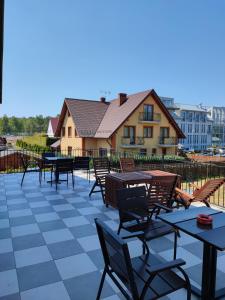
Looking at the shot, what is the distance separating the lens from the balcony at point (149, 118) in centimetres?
2044

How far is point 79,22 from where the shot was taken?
31.3 ft

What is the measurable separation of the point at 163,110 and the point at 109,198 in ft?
59.6

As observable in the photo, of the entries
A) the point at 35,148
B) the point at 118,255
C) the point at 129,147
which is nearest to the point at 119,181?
the point at 118,255

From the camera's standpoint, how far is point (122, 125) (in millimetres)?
19094

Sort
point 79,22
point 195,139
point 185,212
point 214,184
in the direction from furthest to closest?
point 195,139, point 79,22, point 214,184, point 185,212

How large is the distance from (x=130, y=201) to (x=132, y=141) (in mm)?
17696

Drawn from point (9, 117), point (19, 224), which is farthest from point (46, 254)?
point (9, 117)

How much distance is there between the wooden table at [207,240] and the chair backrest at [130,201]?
2.43 feet

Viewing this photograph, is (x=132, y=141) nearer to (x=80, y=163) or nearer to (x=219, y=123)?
(x=80, y=163)

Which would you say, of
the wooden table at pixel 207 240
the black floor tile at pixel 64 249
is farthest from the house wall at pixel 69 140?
the wooden table at pixel 207 240

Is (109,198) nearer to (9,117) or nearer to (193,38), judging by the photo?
(193,38)

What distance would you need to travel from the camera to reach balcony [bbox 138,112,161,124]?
20438mm

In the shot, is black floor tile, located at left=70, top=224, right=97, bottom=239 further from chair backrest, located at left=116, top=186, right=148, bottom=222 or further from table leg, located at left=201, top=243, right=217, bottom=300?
table leg, located at left=201, top=243, right=217, bottom=300

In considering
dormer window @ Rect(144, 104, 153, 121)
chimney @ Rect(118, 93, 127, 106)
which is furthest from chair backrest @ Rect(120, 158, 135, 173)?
chimney @ Rect(118, 93, 127, 106)
